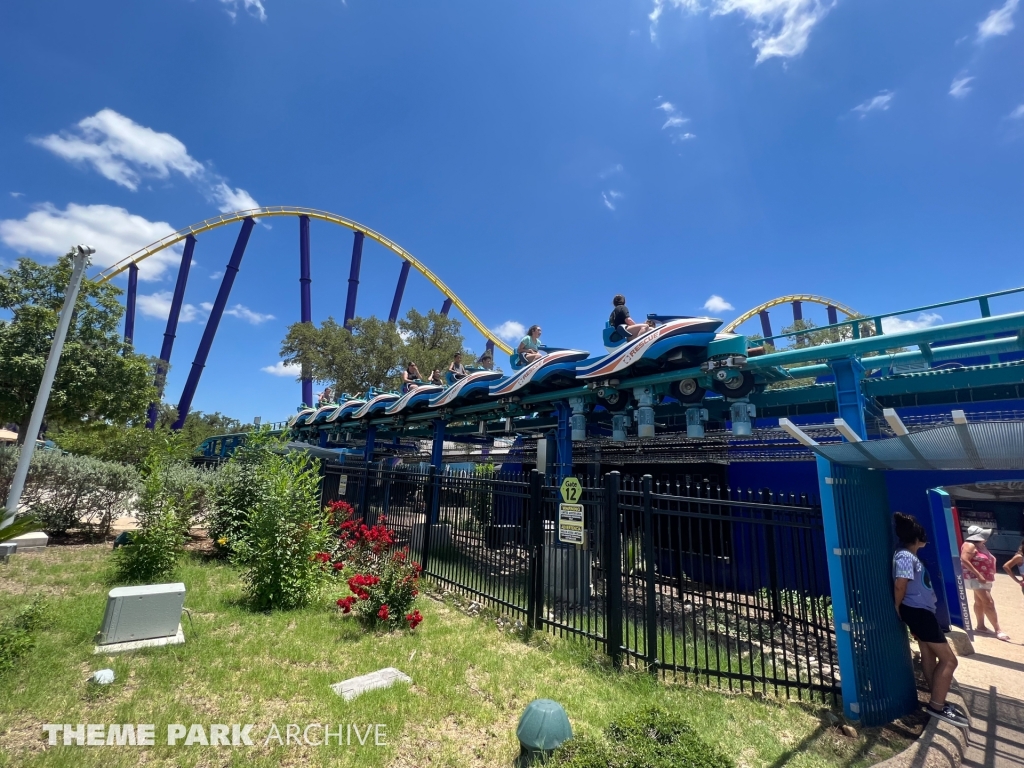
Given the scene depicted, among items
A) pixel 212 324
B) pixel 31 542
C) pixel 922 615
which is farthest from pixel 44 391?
pixel 212 324

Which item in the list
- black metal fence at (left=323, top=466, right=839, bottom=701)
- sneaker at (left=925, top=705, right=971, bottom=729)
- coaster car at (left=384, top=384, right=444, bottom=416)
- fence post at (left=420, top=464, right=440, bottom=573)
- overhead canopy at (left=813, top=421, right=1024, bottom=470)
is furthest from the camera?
coaster car at (left=384, top=384, right=444, bottom=416)

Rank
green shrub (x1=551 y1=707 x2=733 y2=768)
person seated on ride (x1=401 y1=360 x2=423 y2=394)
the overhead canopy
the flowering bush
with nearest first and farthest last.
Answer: green shrub (x1=551 y1=707 x2=733 y2=768) < the overhead canopy < the flowering bush < person seated on ride (x1=401 y1=360 x2=423 y2=394)

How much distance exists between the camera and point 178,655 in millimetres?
4539

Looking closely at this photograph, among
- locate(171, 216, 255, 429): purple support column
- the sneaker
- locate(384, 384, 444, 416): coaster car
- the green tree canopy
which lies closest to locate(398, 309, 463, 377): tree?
the green tree canopy

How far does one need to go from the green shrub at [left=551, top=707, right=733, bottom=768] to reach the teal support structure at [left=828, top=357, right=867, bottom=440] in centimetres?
470

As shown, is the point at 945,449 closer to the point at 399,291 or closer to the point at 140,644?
the point at 140,644

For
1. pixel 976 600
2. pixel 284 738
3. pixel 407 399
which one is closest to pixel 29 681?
pixel 284 738

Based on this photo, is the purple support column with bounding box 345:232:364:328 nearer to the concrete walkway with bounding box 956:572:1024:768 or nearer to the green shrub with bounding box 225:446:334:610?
the green shrub with bounding box 225:446:334:610

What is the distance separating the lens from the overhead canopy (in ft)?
9.58

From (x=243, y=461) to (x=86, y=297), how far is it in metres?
10.4

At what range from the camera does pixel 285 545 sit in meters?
6.32

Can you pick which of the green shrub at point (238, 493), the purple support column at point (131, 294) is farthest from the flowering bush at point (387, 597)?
the purple support column at point (131, 294)

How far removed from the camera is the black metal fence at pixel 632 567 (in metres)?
4.47

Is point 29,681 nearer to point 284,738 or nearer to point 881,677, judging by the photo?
point 284,738
